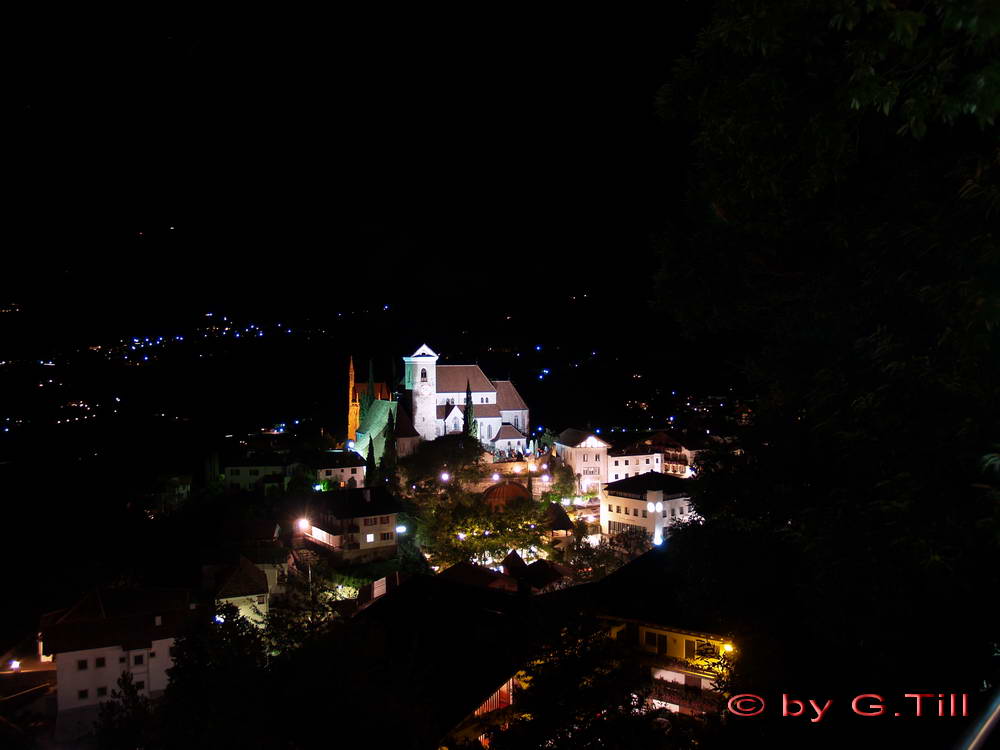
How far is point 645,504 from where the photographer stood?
2433 centimetres

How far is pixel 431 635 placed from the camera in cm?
1012

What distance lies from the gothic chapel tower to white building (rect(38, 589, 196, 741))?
18437 millimetres

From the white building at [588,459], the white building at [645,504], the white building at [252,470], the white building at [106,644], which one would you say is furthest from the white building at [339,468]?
the white building at [645,504]

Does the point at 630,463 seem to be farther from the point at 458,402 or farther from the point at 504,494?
the point at 458,402

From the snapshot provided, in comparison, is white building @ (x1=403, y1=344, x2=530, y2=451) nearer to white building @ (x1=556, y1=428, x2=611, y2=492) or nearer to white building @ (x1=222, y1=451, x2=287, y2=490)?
white building @ (x1=556, y1=428, x2=611, y2=492)

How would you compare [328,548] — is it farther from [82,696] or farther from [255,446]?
[255,446]

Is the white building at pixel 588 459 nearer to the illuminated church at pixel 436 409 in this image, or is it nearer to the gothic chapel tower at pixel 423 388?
the illuminated church at pixel 436 409

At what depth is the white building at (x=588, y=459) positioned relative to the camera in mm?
31250

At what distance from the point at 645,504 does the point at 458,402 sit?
50.4ft

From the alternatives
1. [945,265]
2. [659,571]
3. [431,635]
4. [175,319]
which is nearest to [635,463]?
[659,571]

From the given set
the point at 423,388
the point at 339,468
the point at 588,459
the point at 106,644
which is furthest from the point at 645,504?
the point at 106,644

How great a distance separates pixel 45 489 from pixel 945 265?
42.1 meters

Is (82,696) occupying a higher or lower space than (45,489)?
lower

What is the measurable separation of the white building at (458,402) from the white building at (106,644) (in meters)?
18.1
